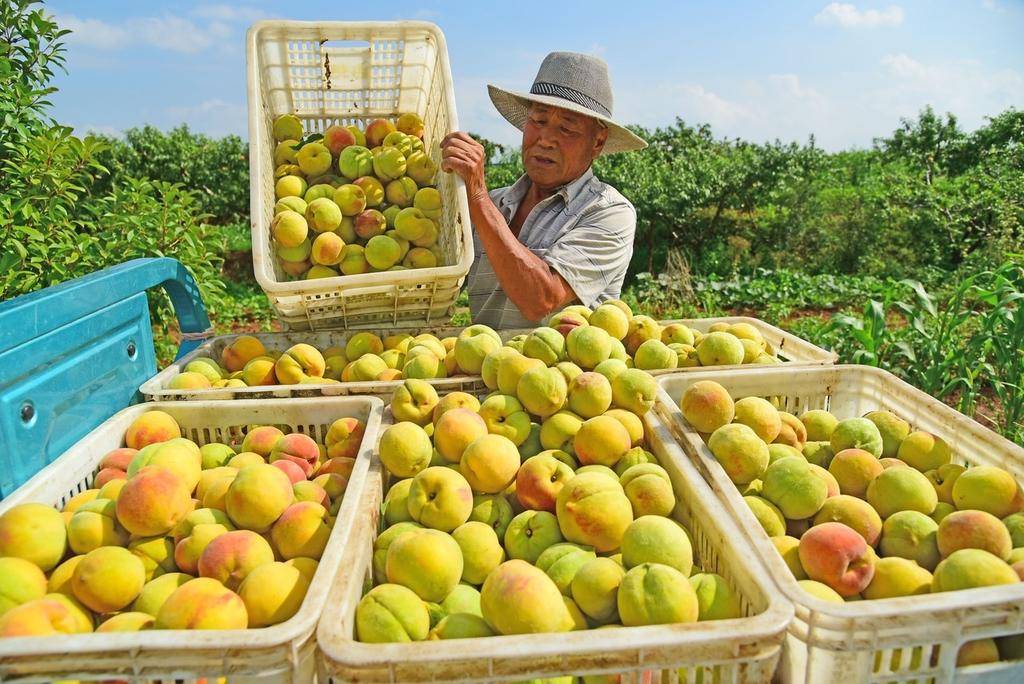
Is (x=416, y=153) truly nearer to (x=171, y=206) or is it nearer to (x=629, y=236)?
(x=629, y=236)

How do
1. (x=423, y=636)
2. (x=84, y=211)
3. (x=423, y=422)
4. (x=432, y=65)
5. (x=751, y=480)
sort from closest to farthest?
(x=423, y=636) → (x=751, y=480) → (x=423, y=422) → (x=432, y=65) → (x=84, y=211)

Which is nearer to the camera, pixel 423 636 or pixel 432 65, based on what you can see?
pixel 423 636

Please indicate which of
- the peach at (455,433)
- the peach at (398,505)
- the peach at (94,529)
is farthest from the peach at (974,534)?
the peach at (94,529)

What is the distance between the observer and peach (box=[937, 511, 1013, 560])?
1449 mm

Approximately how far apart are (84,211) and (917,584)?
20.2 feet

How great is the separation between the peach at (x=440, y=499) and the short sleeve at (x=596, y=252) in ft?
5.08

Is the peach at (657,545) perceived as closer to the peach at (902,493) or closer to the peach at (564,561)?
the peach at (564,561)

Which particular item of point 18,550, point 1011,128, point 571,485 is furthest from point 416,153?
point 1011,128

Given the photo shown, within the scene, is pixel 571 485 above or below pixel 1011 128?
below

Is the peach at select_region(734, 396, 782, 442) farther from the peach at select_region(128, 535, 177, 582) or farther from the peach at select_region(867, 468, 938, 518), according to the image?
the peach at select_region(128, 535, 177, 582)

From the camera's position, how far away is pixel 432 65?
3.14 metres

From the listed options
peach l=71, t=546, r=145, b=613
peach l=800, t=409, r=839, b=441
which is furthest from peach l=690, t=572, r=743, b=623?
peach l=71, t=546, r=145, b=613

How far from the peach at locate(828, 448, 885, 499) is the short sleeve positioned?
146 cm

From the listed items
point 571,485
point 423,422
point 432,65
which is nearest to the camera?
point 571,485
